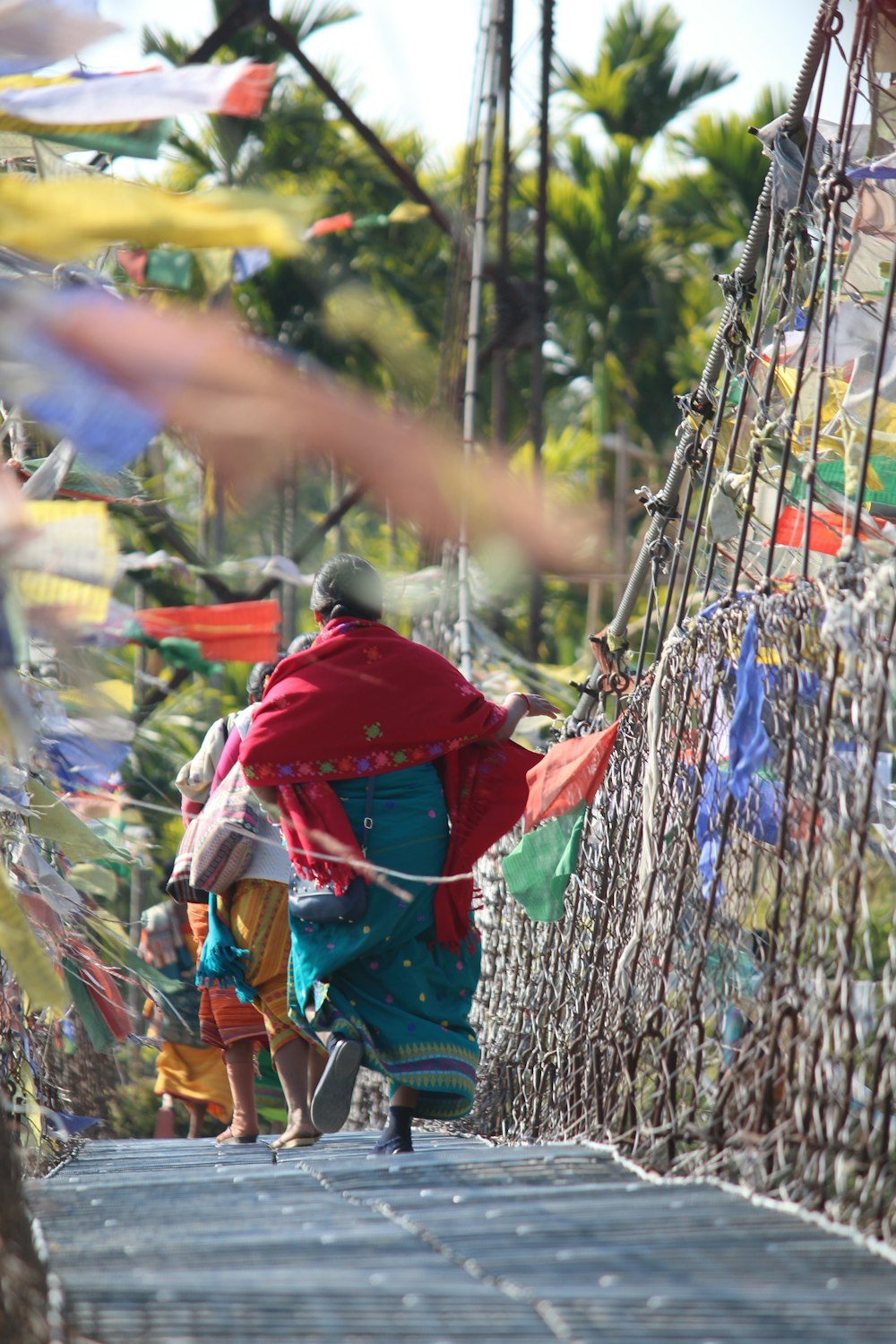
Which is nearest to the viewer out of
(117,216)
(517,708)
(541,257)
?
(117,216)

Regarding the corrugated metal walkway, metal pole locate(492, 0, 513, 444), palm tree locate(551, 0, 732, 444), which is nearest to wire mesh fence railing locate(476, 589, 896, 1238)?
the corrugated metal walkway

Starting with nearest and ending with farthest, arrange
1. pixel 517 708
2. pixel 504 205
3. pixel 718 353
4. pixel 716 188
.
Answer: pixel 718 353
pixel 517 708
pixel 504 205
pixel 716 188

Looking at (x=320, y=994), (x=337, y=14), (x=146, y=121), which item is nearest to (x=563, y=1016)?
(x=320, y=994)

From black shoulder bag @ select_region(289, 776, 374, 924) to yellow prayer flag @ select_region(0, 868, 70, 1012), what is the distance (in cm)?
138

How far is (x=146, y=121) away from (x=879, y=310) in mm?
2243

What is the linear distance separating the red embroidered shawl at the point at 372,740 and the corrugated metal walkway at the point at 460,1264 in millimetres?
1201

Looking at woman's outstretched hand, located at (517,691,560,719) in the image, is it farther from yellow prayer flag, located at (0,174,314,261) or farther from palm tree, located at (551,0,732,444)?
palm tree, located at (551,0,732,444)

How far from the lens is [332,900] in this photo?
379 centimetres

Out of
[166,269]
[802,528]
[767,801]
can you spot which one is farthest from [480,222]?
[767,801]

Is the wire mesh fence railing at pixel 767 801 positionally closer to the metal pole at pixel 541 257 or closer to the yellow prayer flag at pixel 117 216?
the yellow prayer flag at pixel 117 216

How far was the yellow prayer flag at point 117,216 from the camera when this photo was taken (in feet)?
5.41

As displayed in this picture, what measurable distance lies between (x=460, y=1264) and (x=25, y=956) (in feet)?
A: 2.70

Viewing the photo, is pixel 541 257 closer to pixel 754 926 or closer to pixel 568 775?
pixel 568 775

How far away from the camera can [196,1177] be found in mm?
2914
